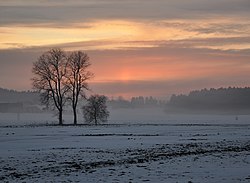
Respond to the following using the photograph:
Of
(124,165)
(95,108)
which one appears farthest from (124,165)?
(95,108)

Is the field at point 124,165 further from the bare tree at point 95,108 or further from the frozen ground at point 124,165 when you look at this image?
the bare tree at point 95,108

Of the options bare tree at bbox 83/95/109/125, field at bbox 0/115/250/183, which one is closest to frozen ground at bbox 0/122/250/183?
field at bbox 0/115/250/183

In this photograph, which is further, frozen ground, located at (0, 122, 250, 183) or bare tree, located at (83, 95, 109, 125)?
bare tree, located at (83, 95, 109, 125)

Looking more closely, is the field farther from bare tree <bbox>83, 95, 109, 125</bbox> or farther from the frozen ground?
bare tree <bbox>83, 95, 109, 125</bbox>

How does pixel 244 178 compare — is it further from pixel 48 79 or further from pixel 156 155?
pixel 48 79

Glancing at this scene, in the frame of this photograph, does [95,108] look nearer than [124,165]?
No

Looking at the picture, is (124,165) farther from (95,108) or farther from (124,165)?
(95,108)

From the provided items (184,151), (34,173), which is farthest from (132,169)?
(184,151)

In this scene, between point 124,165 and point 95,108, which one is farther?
point 95,108

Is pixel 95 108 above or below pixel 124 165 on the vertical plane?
above

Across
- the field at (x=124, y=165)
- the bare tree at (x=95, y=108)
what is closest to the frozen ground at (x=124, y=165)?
the field at (x=124, y=165)

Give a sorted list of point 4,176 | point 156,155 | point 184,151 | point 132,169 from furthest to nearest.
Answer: point 184,151 → point 156,155 → point 132,169 → point 4,176

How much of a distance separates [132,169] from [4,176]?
6.13m

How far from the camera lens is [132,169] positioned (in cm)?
2467
